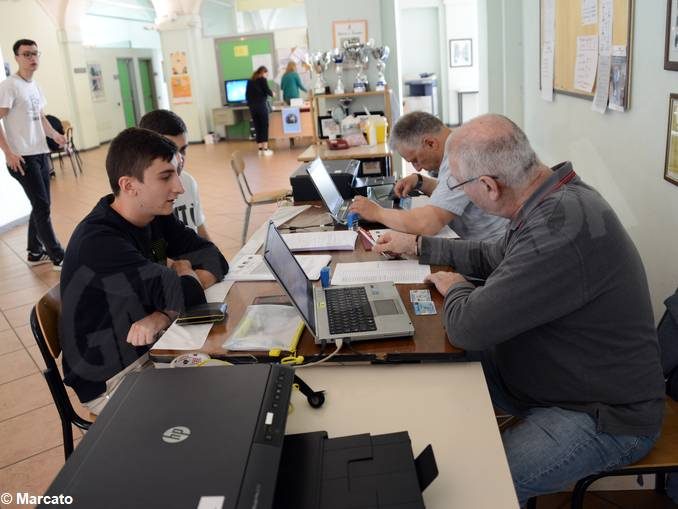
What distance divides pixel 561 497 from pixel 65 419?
1.58 m

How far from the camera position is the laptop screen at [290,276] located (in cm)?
151

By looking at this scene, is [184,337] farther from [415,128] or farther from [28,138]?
[28,138]

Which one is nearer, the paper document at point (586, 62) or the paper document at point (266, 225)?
the paper document at point (266, 225)

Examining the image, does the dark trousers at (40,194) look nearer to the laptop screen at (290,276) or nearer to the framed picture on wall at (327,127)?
the framed picture on wall at (327,127)

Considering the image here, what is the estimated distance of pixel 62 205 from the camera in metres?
7.29

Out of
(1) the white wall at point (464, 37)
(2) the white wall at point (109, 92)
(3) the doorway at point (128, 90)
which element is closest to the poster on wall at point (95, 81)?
(2) the white wall at point (109, 92)

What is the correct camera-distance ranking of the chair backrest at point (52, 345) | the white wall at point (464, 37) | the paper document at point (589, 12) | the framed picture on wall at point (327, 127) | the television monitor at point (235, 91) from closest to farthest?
the chair backrest at point (52, 345) → the paper document at point (589, 12) → the framed picture on wall at point (327, 127) → the white wall at point (464, 37) → the television monitor at point (235, 91)

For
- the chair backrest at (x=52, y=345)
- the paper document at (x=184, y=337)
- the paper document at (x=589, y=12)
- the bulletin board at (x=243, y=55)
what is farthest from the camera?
the bulletin board at (x=243, y=55)

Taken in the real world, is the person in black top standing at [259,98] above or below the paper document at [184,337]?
above

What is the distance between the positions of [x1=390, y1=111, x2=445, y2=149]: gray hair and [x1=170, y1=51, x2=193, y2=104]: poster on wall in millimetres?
11048

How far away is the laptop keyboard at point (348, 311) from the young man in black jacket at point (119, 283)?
0.42m

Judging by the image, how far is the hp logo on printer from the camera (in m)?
0.98

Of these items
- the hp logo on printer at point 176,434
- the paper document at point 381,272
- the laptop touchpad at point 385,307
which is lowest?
the paper document at point 381,272

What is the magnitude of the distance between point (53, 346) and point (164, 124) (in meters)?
1.17
